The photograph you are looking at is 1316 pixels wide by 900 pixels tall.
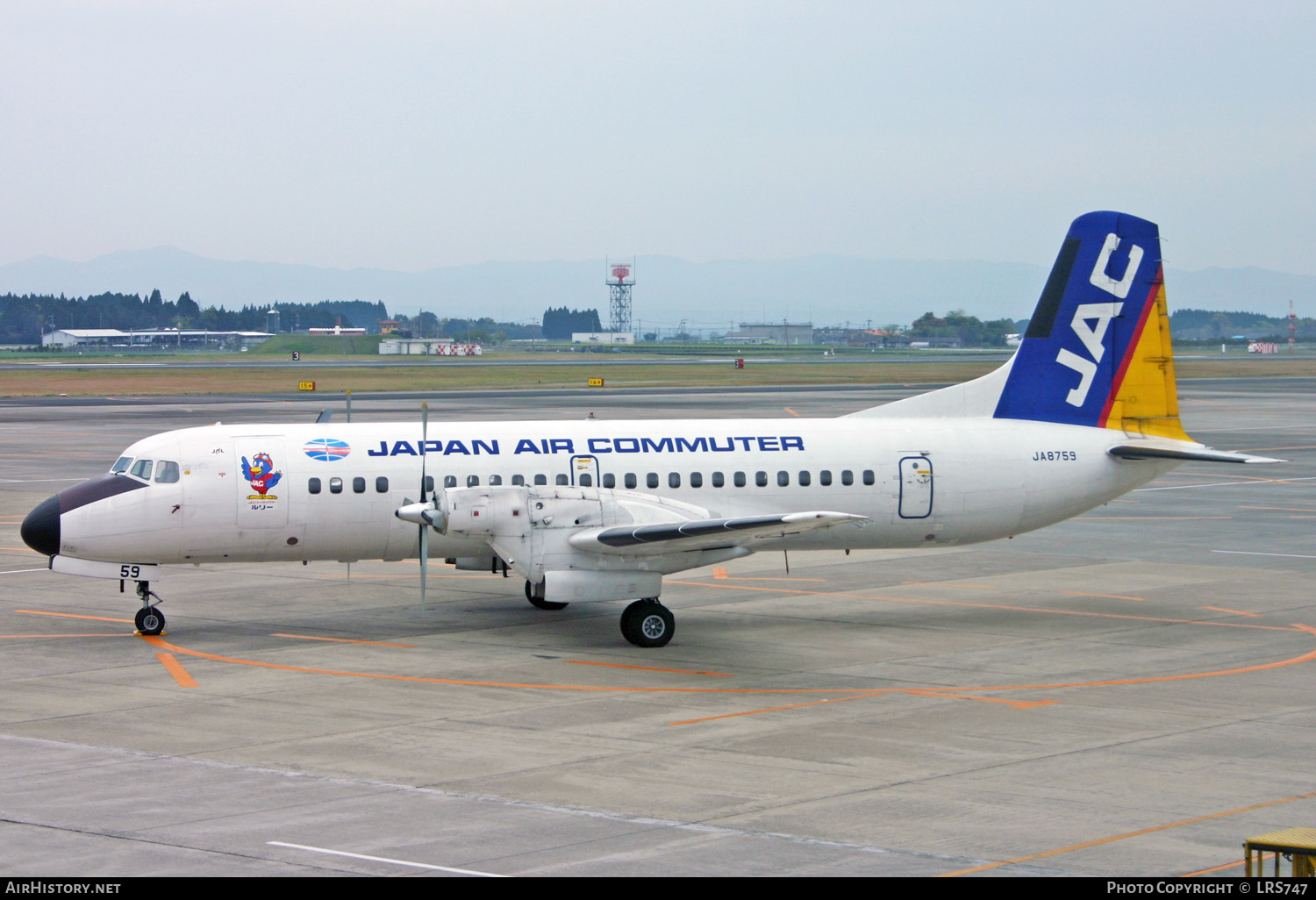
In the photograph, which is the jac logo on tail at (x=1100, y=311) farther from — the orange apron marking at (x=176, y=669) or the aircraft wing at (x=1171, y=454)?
the orange apron marking at (x=176, y=669)

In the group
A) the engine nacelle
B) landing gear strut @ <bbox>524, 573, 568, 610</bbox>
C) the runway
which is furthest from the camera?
landing gear strut @ <bbox>524, 573, 568, 610</bbox>

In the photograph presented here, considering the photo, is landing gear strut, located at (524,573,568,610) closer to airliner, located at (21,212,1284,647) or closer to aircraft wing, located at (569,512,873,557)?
airliner, located at (21,212,1284,647)

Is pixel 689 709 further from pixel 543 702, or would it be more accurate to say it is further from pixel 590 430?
pixel 590 430

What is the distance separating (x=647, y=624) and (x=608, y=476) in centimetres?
312

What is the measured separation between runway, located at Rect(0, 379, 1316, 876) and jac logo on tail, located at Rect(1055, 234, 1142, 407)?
192 inches

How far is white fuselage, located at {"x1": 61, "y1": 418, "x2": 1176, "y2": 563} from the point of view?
24.0 m

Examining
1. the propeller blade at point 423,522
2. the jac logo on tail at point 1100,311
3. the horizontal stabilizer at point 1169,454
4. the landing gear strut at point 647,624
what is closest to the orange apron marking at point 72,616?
the propeller blade at point 423,522

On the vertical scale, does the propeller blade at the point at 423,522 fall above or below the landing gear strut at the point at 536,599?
above

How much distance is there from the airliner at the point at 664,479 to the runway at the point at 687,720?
154 centimetres

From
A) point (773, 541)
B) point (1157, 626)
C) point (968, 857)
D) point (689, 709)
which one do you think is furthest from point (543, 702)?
point (1157, 626)

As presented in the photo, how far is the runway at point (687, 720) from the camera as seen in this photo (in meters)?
13.1

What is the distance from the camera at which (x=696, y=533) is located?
22047mm

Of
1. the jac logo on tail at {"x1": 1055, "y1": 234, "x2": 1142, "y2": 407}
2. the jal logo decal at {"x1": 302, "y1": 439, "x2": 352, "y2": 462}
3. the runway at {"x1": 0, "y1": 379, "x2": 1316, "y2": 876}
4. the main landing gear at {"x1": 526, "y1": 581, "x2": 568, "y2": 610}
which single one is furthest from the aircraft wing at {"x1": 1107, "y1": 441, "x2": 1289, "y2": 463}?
the jal logo decal at {"x1": 302, "y1": 439, "x2": 352, "y2": 462}

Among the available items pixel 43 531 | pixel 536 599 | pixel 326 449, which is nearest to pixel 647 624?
pixel 536 599
